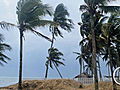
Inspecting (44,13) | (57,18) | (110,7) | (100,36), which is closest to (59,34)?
(57,18)

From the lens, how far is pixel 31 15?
18766 mm

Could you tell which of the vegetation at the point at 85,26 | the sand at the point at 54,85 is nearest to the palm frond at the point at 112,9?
the vegetation at the point at 85,26

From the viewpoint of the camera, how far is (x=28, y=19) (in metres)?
18.5

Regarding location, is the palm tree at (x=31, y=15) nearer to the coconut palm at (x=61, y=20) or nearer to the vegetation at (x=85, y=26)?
the vegetation at (x=85, y=26)

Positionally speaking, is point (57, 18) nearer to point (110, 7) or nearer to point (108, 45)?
point (108, 45)

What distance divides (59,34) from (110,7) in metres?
16.9

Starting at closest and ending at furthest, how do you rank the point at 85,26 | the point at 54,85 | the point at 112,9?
1. the point at 112,9
2. the point at 54,85
3. the point at 85,26

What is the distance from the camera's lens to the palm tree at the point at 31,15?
18.2m

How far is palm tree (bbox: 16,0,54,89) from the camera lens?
59.8ft

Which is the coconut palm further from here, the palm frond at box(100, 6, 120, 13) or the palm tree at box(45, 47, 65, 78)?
the palm frond at box(100, 6, 120, 13)

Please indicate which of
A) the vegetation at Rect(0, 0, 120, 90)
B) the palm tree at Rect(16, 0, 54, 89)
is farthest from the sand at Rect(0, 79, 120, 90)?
the palm tree at Rect(16, 0, 54, 89)

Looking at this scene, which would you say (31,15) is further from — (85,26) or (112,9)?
(85,26)

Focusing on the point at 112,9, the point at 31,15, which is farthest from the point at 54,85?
the point at 31,15

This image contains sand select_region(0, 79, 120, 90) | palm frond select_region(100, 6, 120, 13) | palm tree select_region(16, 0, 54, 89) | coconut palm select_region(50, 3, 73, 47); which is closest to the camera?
palm tree select_region(16, 0, 54, 89)
